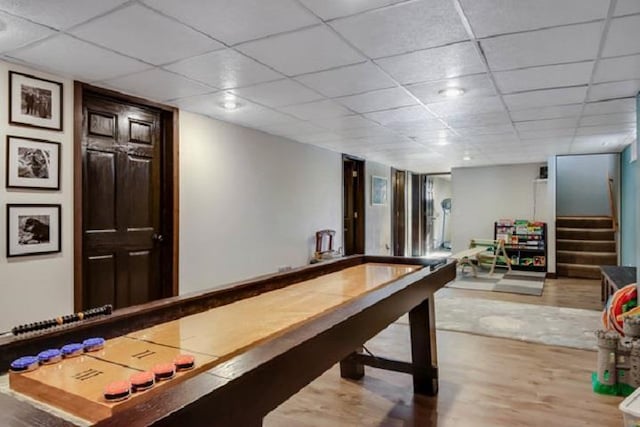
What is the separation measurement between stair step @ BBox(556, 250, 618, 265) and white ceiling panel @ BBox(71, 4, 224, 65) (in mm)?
7814

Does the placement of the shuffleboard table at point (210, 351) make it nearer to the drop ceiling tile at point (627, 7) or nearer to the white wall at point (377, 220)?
the drop ceiling tile at point (627, 7)

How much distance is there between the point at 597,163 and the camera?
8.96 meters

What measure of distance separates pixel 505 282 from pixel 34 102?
683cm

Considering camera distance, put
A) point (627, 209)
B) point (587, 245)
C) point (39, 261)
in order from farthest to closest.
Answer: point (587, 245), point (627, 209), point (39, 261)

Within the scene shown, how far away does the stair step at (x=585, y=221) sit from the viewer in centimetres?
823

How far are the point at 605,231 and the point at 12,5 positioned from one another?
945cm

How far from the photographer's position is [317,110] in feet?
13.2

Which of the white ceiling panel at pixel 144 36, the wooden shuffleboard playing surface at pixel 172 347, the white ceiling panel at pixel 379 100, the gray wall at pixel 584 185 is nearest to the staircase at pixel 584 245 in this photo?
the gray wall at pixel 584 185

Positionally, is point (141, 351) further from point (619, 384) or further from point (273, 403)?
point (619, 384)

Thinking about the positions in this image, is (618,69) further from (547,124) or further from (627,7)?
(547,124)

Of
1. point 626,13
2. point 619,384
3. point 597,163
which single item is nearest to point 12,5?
point 626,13

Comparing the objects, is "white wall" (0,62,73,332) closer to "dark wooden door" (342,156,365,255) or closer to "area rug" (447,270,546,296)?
"dark wooden door" (342,156,365,255)

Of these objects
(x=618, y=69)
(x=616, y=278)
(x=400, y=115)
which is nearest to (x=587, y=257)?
(x=616, y=278)

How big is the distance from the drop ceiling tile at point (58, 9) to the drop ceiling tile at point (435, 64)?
164 centimetres
